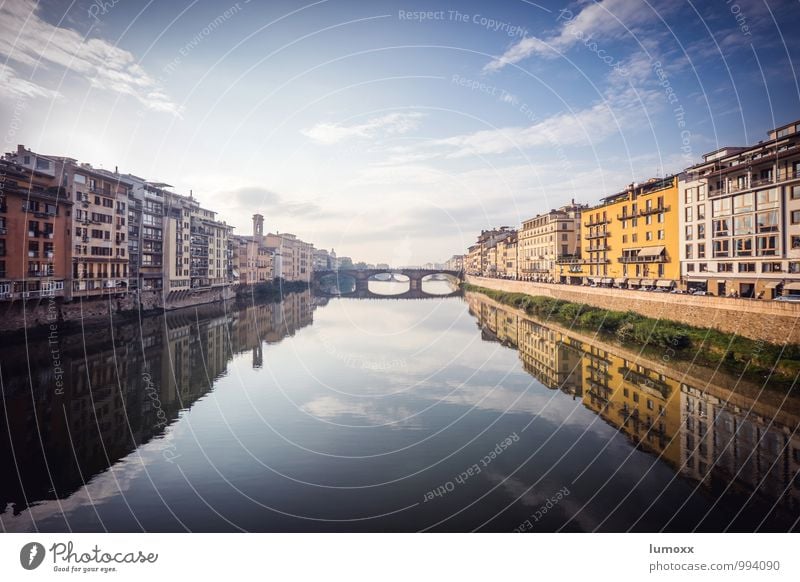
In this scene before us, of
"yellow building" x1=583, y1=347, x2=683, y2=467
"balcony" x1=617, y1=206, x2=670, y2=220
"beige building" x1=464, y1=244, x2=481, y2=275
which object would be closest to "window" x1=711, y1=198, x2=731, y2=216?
"balcony" x1=617, y1=206, x2=670, y2=220

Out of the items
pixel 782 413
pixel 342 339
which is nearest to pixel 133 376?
pixel 342 339

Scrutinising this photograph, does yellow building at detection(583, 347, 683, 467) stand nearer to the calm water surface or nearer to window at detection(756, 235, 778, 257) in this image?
the calm water surface

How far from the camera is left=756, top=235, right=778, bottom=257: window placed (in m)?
18.7

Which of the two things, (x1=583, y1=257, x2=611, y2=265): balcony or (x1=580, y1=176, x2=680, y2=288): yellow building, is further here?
(x1=583, y1=257, x2=611, y2=265): balcony

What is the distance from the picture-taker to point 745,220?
2020cm

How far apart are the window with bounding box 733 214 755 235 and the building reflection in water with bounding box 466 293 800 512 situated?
7.82m

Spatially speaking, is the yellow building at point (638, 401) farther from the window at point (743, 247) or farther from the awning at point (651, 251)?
the awning at point (651, 251)

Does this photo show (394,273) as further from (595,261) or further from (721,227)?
(721,227)

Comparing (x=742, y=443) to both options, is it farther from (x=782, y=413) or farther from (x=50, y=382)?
(x=50, y=382)

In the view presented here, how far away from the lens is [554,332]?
26078 millimetres

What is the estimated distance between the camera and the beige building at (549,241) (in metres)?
42.6

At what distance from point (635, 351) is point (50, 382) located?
2314 centimetres

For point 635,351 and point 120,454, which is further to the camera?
point 635,351

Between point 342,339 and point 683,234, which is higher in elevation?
point 683,234
